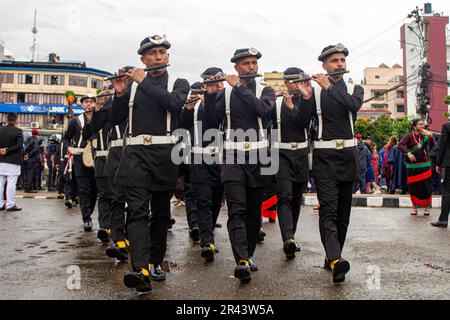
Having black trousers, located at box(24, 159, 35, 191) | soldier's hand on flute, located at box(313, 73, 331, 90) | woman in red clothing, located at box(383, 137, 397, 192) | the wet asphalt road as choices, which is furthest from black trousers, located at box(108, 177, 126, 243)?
black trousers, located at box(24, 159, 35, 191)

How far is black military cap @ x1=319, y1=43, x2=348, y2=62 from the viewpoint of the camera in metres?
5.48

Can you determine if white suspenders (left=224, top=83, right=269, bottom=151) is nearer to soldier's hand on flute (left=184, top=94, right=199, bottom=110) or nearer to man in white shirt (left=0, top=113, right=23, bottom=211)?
soldier's hand on flute (left=184, top=94, right=199, bottom=110)

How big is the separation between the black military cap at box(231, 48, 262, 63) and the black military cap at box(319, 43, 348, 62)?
2.27 ft

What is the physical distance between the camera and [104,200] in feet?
23.8

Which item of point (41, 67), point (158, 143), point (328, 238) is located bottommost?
Answer: point (328, 238)

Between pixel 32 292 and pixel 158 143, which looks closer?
pixel 32 292

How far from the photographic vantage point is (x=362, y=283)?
4.75 m

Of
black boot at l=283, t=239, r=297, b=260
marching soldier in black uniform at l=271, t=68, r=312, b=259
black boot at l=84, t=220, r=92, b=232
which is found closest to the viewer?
black boot at l=283, t=239, r=297, b=260

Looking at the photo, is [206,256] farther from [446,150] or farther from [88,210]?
[446,150]

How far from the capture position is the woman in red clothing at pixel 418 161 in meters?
11.0

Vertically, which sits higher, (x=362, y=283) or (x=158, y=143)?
(x=158, y=143)

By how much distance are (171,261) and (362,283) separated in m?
2.27

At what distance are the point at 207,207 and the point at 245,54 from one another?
2.17 meters

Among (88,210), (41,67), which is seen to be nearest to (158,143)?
(88,210)
